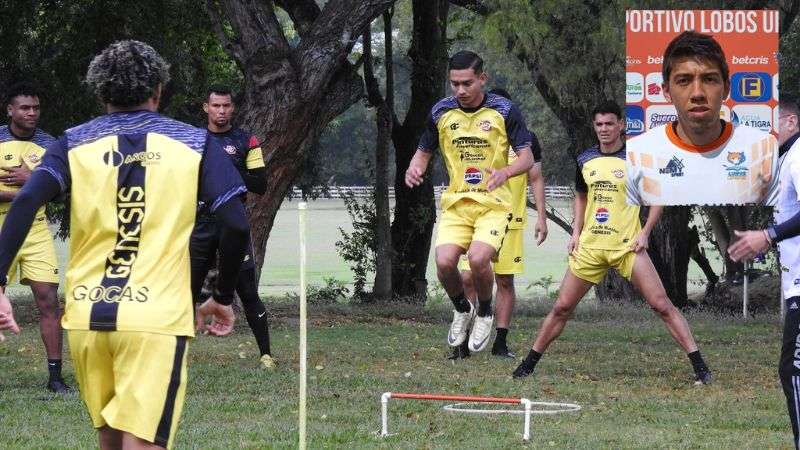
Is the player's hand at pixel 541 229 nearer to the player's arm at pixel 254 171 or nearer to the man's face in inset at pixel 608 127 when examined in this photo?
the man's face in inset at pixel 608 127

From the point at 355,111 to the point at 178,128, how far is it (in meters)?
66.4

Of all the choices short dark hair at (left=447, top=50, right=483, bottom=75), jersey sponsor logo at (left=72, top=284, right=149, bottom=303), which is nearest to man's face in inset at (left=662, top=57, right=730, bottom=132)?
jersey sponsor logo at (left=72, top=284, right=149, bottom=303)

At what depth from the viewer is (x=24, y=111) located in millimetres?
10445

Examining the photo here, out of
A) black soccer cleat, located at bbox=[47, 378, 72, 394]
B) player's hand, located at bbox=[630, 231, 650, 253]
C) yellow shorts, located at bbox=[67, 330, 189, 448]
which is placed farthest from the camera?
player's hand, located at bbox=[630, 231, 650, 253]

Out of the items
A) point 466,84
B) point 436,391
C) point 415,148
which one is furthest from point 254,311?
point 415,148

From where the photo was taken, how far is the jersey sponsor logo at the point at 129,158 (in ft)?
16.2

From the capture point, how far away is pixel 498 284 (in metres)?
12.9

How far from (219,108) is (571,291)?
3.24 meters

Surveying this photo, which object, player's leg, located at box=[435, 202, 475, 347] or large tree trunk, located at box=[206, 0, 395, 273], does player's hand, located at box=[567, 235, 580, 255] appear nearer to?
player's leg, located at box=[435, 202, 475, 347]

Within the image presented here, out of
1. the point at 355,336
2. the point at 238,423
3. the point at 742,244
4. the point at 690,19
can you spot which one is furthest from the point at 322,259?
the point at 742,244

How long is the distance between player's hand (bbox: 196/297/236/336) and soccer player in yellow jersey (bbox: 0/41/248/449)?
2.07ft

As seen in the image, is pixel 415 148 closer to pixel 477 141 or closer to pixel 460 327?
pixel 460 327

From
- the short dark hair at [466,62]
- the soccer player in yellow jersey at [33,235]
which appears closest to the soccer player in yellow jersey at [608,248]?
the short dark hair at [466,62]

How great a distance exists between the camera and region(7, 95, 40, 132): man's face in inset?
34.2 ft
